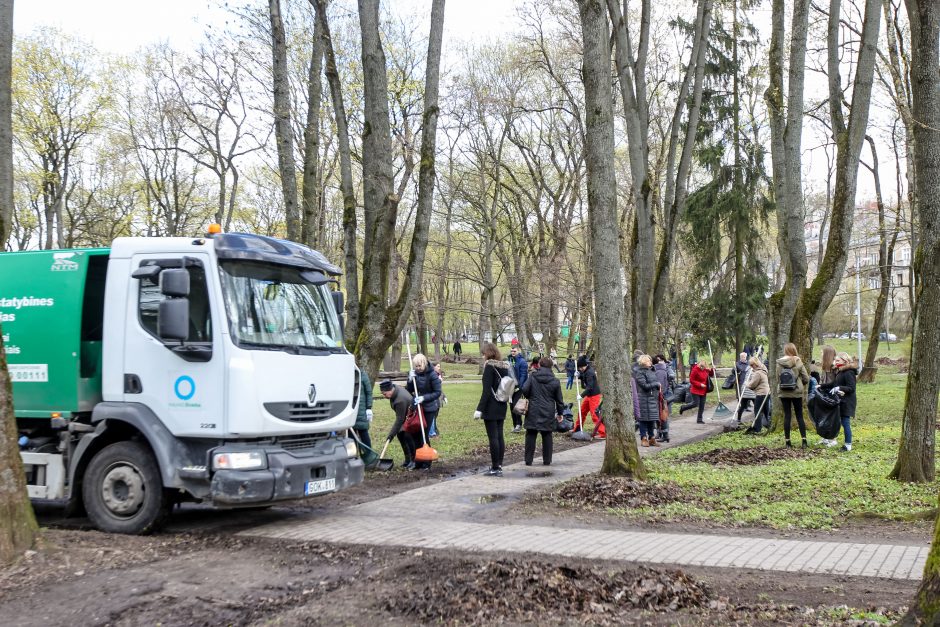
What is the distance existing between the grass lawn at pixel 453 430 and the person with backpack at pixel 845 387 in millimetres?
6946

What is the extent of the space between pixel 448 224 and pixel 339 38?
561 inches

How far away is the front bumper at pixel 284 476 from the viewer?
845 centimetres

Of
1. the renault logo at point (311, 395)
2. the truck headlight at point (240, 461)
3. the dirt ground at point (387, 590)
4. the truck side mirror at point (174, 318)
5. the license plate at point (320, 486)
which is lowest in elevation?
the dirt ground at point (387, 590)

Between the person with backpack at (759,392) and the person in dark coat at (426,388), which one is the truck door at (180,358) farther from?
the person with backpack at (759,392)

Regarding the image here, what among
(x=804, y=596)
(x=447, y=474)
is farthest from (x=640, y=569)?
(x=447, y=474)

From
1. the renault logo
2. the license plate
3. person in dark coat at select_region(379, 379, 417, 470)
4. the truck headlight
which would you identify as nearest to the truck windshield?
the renault logo

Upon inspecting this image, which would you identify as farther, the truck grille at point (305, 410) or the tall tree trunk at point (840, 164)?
the tall tree trunk at point (840, 164)

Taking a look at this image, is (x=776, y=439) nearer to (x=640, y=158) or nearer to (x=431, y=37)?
(x=640, y=158)

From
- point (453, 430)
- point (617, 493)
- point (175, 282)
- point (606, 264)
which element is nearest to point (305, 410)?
point (175, 282)

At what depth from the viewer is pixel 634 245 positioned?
22.4 metres

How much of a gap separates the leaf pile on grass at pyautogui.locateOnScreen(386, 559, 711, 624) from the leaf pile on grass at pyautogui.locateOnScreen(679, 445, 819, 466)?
8151 millimetres

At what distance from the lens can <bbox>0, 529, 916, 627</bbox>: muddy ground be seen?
17.5ft

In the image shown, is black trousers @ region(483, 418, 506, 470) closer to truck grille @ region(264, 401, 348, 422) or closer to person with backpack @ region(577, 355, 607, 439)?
truck grille @ region(264, 401, 348, 422)

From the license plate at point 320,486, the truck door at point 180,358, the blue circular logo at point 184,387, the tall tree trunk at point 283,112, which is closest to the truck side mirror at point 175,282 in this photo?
the truck door at point 180,358
